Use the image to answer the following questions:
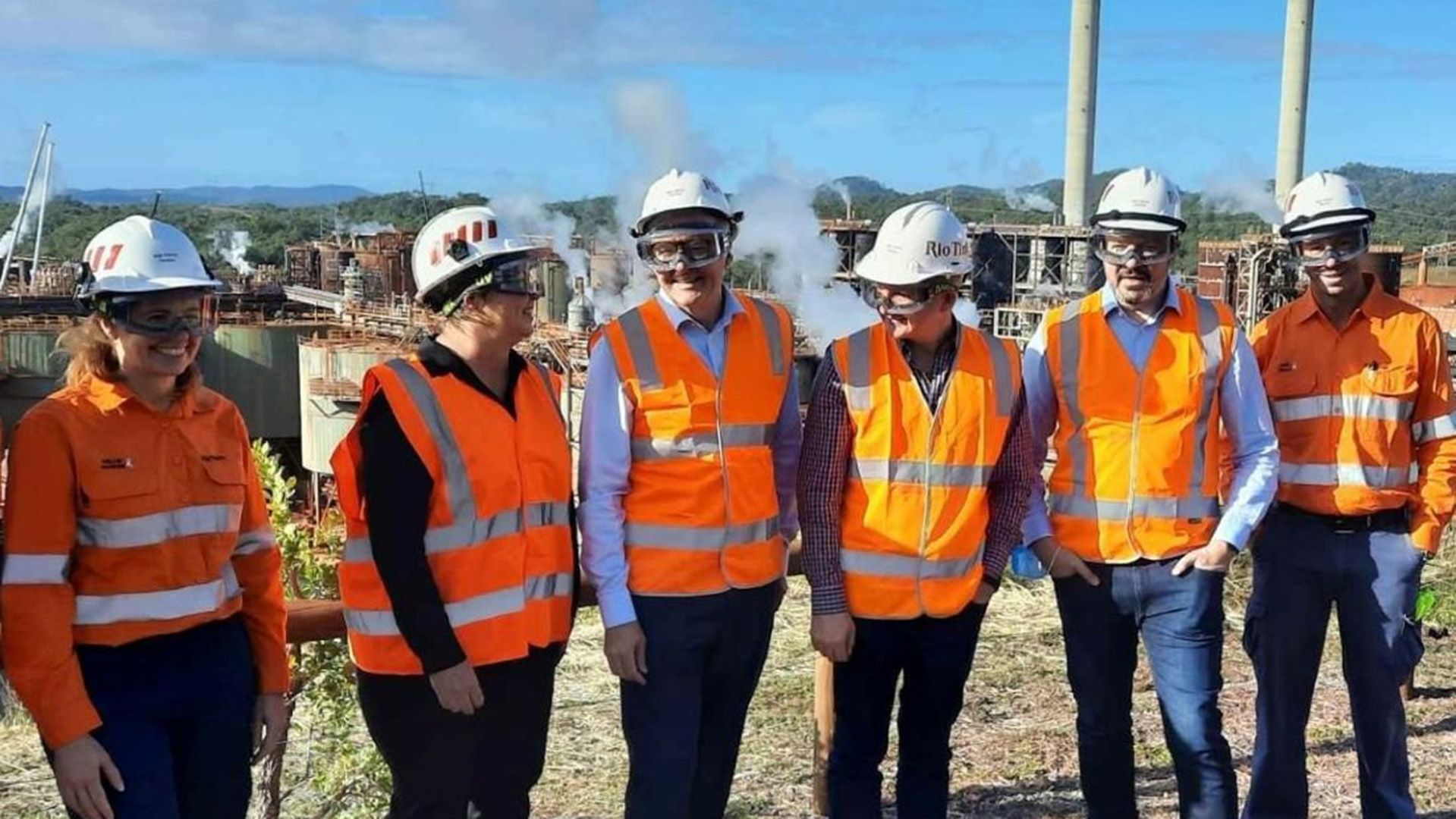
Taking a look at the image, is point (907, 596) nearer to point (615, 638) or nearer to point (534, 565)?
point (615, 638)

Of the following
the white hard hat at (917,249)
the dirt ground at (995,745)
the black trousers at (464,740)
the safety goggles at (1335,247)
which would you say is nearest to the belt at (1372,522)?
the safety goggles at (1335,247)

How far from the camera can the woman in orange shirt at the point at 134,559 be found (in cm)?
266

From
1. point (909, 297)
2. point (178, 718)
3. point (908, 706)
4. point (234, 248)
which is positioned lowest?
point (908, 706)

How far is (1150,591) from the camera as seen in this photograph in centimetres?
370

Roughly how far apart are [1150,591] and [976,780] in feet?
5.00

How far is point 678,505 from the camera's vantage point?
334 cm

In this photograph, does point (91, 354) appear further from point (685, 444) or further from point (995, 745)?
point (995, 745)

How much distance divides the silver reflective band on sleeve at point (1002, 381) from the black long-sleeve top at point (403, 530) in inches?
63.1

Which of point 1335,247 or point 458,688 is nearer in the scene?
point 458,688

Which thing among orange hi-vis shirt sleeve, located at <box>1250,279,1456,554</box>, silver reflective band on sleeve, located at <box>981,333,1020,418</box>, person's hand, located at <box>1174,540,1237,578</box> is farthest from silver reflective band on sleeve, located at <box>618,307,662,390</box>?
orange hi-vis shirt sleeve, located at <box>1250,279,1456,554</box>

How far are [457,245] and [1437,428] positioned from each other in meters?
3.13

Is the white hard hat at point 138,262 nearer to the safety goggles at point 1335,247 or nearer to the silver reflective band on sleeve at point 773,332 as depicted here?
the silver reflective band on sleeve at point 773,332

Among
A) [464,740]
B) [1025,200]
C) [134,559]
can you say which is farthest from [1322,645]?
[1025,200]

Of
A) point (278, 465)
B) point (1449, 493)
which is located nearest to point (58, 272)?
point (278, 465)
